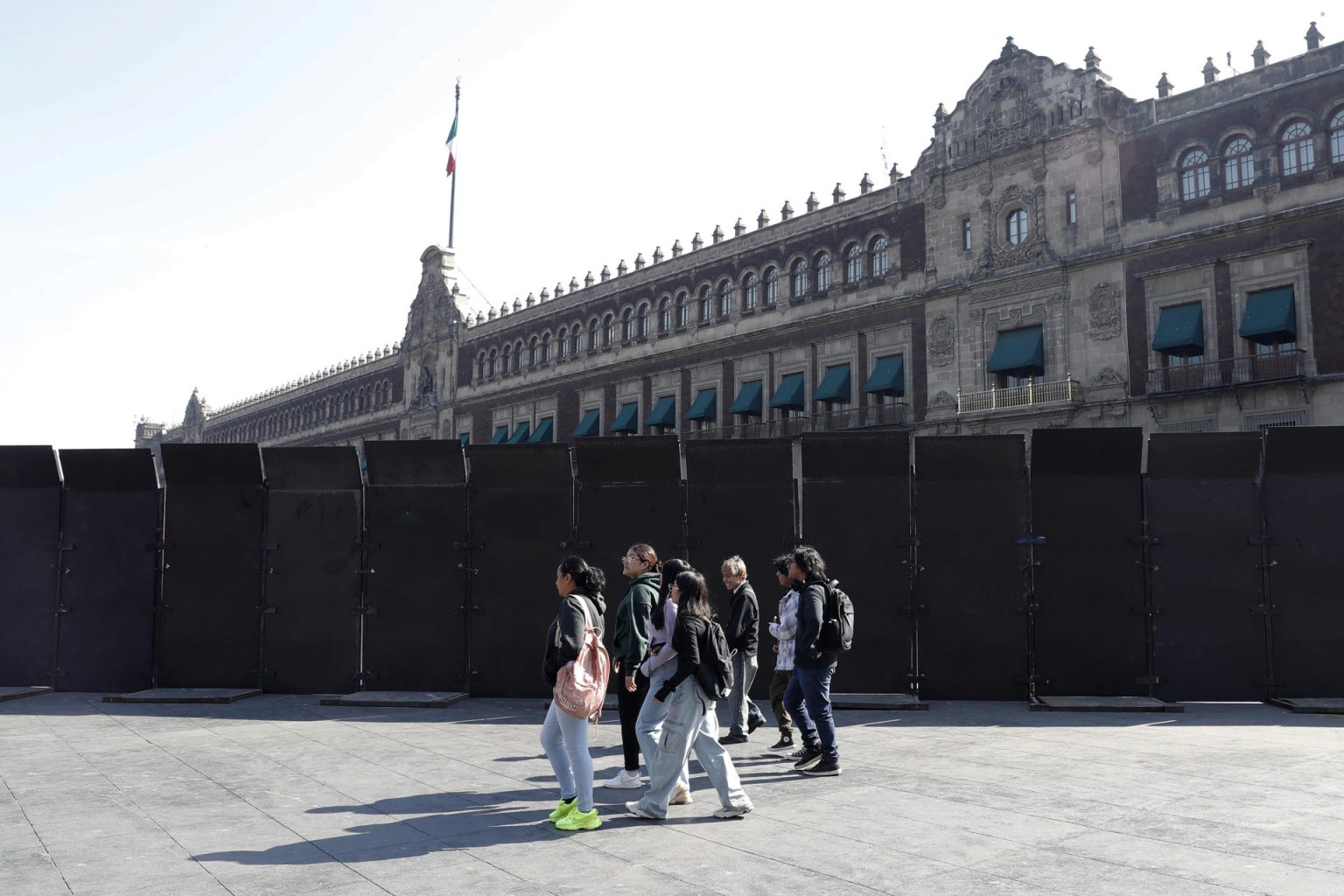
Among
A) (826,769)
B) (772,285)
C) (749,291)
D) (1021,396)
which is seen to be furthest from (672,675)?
(749,291)

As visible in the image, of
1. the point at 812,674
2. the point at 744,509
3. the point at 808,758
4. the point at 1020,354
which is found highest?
the point at 1020,354

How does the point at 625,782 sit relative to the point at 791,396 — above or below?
below

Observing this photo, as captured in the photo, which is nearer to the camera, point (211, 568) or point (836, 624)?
point (836, 624)

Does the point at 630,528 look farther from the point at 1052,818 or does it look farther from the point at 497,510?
the point at 1052,818

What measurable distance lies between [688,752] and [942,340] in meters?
30.0

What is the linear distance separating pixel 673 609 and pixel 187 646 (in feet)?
24.1

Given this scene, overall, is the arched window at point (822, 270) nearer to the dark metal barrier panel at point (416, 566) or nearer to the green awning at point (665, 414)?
the green awning at point (665, 414)

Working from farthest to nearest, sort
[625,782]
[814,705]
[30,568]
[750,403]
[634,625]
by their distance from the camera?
[750,403] → [30,568] → [814,705] → [634,625] → [625,782]

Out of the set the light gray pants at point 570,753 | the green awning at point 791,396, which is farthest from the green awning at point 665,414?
the light gray pants at point 570,753

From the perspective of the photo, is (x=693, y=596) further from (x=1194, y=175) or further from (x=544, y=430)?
(x=544, y=430)

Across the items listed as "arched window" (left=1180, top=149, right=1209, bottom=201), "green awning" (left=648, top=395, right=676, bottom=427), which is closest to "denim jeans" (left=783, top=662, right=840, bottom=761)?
"arched window" (left=1180, top=149, right=1209, bottom=201)

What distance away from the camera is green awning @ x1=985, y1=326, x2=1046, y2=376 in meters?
32.0

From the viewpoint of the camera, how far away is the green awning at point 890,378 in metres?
35.8

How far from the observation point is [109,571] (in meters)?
12.5
